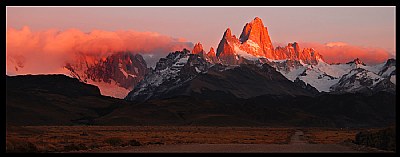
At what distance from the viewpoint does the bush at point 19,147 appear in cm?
6203

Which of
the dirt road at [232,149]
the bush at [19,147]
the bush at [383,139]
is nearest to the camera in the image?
the bush at [19,147]

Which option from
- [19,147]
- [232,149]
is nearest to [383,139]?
[232,149]

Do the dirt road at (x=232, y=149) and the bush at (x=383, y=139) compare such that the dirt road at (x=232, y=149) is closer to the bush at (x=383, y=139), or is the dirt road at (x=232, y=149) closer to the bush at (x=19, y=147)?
the bush at (x=383, y=139)

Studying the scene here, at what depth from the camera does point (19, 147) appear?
63094mm

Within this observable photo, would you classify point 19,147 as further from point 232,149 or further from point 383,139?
point 383,139

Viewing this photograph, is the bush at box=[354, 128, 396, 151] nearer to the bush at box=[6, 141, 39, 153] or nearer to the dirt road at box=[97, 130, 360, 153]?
the dirt road at box=[97, 130, 360, 153]

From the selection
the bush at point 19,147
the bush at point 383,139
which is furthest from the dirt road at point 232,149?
the bush at point 19,147

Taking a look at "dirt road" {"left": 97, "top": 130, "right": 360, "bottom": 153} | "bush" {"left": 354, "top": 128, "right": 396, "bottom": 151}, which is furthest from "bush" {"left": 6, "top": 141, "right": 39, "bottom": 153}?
"bush" {"left": 354, "top": 128, "right": 396, "bottom": 151}

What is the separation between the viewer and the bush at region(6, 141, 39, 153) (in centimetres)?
6203

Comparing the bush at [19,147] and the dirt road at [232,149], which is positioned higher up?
the bush at [19,147]
